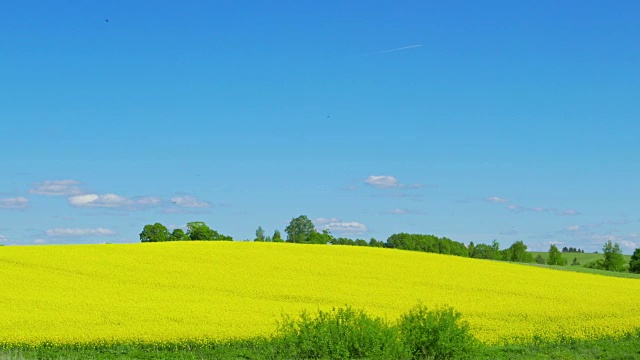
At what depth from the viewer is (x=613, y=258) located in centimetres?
11281

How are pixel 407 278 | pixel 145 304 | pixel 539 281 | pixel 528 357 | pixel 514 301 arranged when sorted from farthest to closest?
pixel 539 281
pixel 407 278
pixel 514 301
pixel 145 304
pixel 528 357

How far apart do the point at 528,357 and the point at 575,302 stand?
15.9 meters

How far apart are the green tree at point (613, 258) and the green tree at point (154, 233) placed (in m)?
67.4

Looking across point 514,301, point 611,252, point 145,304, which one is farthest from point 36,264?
point 611,252

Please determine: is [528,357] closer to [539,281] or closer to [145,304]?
[145,304]

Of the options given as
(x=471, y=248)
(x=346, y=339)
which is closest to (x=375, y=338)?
(x=346, y=339)

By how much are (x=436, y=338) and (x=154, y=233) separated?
76.4 m

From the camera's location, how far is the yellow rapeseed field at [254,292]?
2855 centimetres

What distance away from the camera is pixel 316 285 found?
39.4 meters

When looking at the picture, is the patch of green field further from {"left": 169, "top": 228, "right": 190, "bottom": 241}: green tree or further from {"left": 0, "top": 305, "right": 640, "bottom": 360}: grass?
{"left": 0, "top": 305, "right": 640, "bottom": 360}: grass

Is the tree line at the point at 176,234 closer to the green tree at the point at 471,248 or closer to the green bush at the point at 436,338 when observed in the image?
the green tree at the point at 471,248

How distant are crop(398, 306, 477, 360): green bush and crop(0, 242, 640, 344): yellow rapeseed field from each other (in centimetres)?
64

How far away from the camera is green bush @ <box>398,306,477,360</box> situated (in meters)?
21.3

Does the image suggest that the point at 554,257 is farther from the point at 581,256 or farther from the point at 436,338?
the point at 436,338
